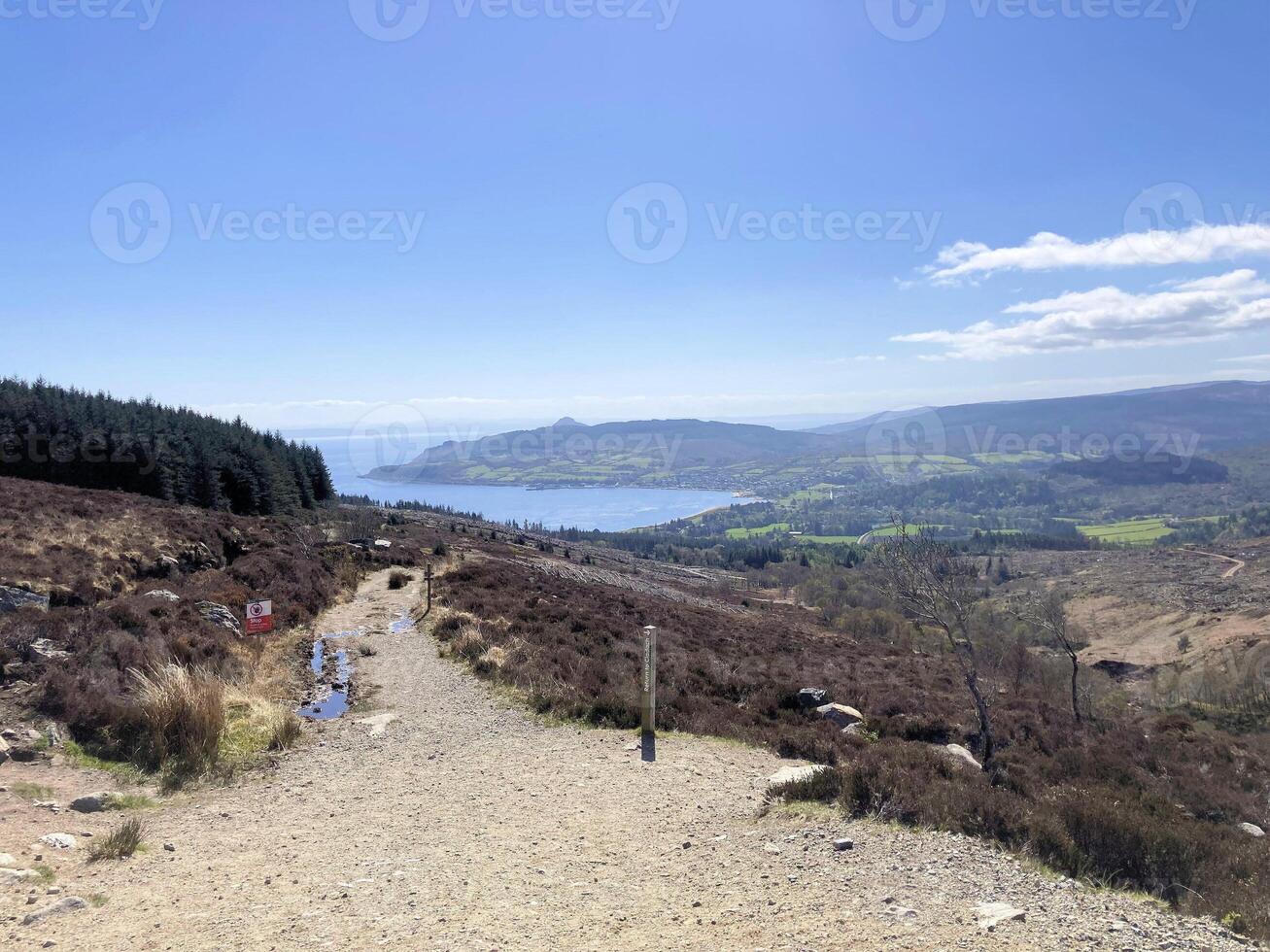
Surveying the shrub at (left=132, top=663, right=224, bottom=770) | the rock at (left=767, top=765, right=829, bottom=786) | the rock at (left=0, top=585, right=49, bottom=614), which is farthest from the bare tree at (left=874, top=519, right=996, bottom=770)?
the rock at (left=0, top=585, right=49, bottom=614)

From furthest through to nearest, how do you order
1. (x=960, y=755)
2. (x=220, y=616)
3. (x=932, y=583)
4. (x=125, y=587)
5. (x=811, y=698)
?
1. (x=125, y=587)
2. (x=220, y=616)
3. (x=811, y=698)
4. (x=932, y=583)
5. (x=960, y=755)

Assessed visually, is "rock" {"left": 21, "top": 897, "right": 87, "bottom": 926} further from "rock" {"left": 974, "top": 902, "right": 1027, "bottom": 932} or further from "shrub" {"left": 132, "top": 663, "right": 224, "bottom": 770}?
"rock" {"left": 974, "top": 902, "right": 1027, "bottom": 932}

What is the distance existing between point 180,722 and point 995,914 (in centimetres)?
850

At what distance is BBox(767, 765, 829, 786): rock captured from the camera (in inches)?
289

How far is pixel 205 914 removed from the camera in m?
4.63

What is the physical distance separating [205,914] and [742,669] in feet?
42.9

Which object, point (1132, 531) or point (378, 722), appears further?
point (1132, 531)

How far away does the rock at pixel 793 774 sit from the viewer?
7352mm

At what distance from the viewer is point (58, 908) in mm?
4512

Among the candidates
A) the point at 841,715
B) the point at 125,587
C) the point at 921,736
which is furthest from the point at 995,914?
the point at 125,587

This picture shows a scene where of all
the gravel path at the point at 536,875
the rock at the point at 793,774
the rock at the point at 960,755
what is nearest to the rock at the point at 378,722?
the gravel path at the point at 536,875

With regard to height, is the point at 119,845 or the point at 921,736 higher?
the point at 119,845

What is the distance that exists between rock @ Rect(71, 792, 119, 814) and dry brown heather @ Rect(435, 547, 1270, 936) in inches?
229

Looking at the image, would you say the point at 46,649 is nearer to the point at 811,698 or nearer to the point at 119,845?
the point at 119,845
